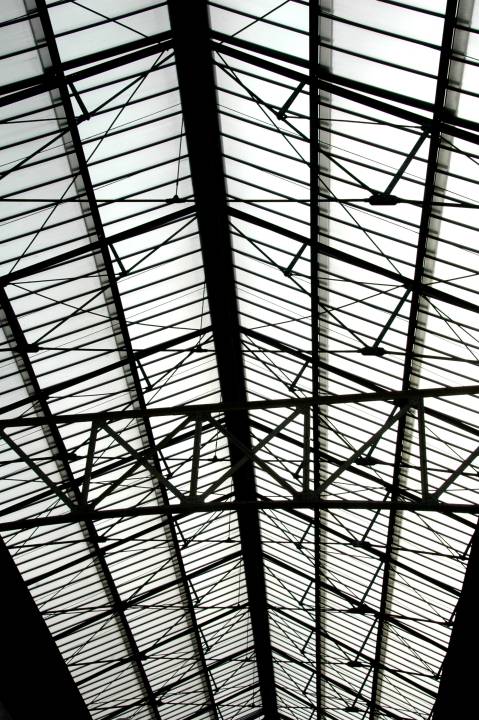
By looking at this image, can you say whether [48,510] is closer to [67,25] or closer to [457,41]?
[67,25]

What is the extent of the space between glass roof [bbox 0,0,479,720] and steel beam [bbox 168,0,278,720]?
68 millimetres

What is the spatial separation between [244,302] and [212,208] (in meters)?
3.87

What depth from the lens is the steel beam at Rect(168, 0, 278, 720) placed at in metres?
18.5

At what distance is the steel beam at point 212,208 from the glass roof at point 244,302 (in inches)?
2.7

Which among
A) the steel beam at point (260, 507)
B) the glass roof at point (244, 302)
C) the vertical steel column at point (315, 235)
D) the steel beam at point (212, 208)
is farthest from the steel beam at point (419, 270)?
the steel beam at point (260, 507)

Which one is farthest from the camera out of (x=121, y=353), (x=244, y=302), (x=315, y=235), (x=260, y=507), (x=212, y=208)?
(x=121, y=353)

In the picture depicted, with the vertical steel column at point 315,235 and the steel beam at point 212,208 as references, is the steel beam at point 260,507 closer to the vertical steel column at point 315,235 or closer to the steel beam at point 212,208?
the vertical steel column at point 315,235

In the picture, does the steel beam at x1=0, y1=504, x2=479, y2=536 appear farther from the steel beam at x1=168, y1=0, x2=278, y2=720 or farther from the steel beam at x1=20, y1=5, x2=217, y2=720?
the steel beam at x1=168, y1=0, x2=278, y2=720

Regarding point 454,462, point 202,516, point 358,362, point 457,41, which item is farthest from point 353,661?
point 457,41

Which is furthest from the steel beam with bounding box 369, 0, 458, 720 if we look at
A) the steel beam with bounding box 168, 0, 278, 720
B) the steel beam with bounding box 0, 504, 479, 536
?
the steel beam with bounding box 0, 504, 479, 536

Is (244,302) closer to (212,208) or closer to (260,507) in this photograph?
(212,208)

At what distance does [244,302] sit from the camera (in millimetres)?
25516

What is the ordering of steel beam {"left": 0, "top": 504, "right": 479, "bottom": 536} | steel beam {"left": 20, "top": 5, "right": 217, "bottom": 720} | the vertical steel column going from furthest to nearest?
1. steel beam {"left": 20, "top": 5, "right": 217, "bottom": 720}
2. steel beam {"left": 0, "top": 504, "right": 479, "bottom": 536}
3. the vertical steel column

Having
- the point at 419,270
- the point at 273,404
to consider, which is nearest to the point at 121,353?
the point at 273,404
